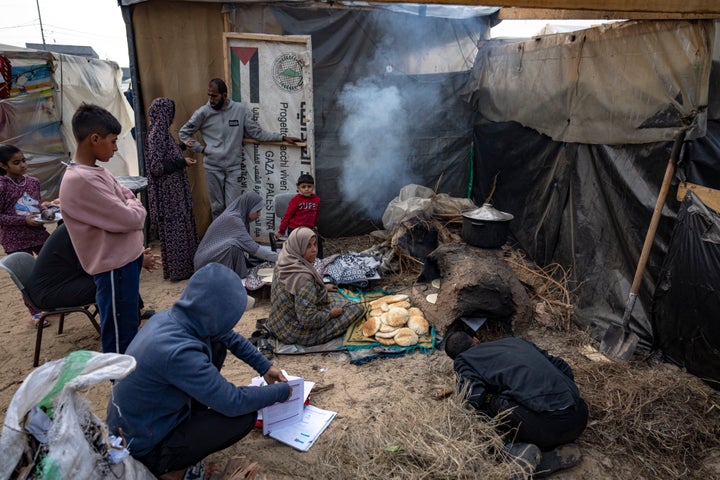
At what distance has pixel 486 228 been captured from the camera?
16.3 feet

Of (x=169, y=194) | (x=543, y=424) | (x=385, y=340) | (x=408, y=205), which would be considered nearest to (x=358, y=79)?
(x=408, y=205)

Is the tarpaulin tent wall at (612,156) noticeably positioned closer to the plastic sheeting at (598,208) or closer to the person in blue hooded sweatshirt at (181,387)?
the plastic sheeting at (598,208)

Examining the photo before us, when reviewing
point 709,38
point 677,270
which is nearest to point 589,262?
point 677,270

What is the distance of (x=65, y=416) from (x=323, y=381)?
7.39 ft

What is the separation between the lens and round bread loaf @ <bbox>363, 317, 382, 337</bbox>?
4314 millimetres

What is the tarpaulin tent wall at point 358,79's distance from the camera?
6188mm

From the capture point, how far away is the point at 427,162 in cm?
761

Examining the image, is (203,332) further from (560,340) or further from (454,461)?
(560,340)

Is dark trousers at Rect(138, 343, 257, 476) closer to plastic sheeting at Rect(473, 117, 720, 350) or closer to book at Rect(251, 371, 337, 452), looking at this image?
book at Rect(251, 371, 337, 452)

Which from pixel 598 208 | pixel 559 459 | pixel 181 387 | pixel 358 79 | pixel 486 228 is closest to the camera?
pixel 181 387

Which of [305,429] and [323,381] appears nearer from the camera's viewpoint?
[305,429]

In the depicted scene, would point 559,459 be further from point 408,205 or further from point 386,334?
point 408,205

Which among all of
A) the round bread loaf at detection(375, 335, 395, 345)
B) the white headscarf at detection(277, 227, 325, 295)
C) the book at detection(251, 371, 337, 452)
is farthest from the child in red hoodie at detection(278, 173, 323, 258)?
the book at detection(251, 371, 337, 452)

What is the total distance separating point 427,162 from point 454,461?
5.80 metres
